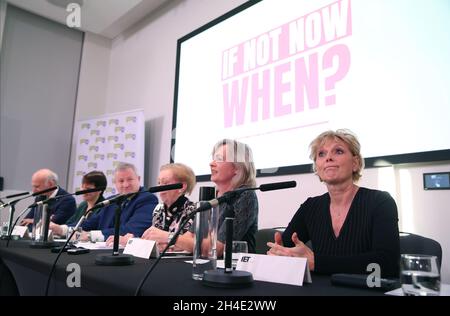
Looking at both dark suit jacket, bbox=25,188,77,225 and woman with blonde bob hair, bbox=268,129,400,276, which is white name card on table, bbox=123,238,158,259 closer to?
woman with blonde bob hair, bbox=268,129,400,276

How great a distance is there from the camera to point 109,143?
420cm

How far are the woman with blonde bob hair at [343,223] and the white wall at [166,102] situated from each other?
21.3 inches

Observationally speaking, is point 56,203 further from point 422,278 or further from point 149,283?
point 422,278

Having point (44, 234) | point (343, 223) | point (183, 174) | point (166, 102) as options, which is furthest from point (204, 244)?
point (166, 102)

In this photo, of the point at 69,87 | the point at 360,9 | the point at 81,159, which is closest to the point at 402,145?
the point at 360,9

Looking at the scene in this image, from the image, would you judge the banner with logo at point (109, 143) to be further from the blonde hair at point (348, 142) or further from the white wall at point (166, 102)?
the blonde hair at point (348, 142)

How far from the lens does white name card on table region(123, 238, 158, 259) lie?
4.27ft

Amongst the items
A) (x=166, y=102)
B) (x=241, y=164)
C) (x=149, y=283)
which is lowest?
(x=149, y=283)

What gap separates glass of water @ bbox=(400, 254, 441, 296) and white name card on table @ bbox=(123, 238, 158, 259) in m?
0.86

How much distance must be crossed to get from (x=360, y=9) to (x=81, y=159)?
3.55m

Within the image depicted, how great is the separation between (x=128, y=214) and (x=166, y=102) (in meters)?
1.81

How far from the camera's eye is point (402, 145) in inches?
75.6

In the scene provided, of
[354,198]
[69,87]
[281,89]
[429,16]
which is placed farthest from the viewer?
[69,87]
